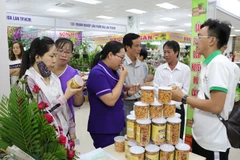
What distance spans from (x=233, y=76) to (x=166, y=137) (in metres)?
0.65

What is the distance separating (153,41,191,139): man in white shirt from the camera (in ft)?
8.78

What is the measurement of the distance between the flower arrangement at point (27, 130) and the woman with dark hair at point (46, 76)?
69 centimetres

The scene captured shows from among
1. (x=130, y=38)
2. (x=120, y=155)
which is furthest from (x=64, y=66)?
(x=120, y=155)

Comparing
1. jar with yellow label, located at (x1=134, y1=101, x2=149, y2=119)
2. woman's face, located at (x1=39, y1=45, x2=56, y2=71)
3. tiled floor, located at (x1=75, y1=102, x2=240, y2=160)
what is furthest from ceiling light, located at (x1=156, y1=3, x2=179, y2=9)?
jar with yellow label, located at (x1=134, y1=101, x2=149, y2=119)

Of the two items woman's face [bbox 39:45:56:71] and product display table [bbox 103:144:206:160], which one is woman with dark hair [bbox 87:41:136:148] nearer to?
product display table [bbox 103:144:206:160]

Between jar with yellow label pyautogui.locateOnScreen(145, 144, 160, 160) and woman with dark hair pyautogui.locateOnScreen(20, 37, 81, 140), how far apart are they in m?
0.64

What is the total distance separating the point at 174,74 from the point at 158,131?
160 centimetres

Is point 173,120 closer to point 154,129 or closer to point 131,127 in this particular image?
point 154,129

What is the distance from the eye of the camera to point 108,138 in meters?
1.70

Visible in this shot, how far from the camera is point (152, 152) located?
120 centimetres

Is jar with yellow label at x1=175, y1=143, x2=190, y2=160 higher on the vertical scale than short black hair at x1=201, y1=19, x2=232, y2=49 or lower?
lower

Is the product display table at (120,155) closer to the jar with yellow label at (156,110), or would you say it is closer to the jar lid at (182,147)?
the jar lid at (182,147)

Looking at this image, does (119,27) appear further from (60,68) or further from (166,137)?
(166,137)

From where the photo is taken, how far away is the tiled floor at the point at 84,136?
3224mm
